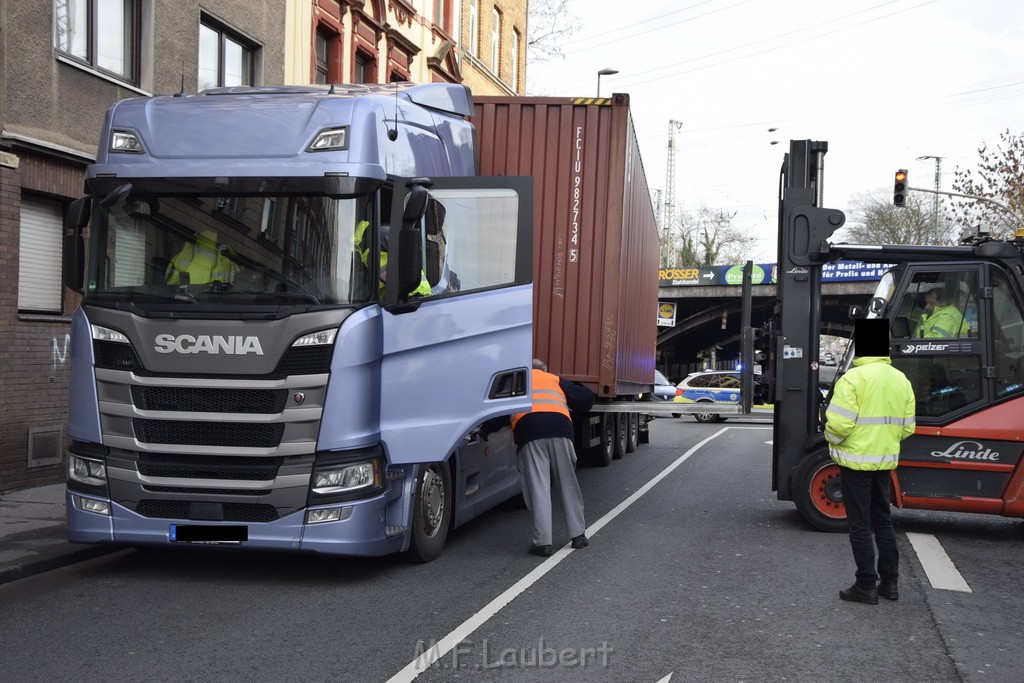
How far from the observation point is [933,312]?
957cm

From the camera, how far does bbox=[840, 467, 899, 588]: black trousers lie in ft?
22.4

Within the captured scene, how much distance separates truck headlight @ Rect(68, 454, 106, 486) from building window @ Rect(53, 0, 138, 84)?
6.56m

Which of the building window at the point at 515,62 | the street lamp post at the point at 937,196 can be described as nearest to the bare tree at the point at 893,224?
the street lamp post at the point at 937,196

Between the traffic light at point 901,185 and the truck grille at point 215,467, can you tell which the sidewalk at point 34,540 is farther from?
the traffic light at point 901,185

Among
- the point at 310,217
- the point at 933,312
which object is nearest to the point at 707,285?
the point at 933,312

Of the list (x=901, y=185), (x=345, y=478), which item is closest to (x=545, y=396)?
(x=345, y=478)

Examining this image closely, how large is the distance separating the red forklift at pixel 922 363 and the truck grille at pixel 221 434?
4.88 metres

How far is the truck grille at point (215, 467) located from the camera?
6891 mm

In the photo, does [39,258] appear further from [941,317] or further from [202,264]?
[941,317]

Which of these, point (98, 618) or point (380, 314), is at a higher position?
point (380, 314)

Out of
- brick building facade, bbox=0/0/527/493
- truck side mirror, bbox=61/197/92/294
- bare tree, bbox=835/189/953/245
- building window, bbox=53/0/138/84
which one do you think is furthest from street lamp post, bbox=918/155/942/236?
truck side mirror, bbox=61/197/92/294

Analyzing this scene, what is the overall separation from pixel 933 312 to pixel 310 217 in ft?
18.8

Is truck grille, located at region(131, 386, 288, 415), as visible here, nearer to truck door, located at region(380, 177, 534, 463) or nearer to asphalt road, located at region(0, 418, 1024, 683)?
truck door, located at region(380, 177, 534, 463)

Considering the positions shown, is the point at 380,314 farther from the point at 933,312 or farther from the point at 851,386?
the point at 933,312
